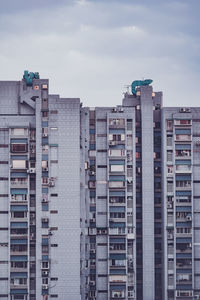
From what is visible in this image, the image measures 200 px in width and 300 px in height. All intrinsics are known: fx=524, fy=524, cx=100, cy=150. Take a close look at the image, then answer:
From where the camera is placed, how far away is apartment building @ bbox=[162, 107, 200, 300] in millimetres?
62000

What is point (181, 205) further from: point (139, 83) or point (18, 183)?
point (18, 183)

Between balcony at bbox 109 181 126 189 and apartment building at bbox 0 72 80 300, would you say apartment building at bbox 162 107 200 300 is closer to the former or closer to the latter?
balcony at bbox 109 181 126 189

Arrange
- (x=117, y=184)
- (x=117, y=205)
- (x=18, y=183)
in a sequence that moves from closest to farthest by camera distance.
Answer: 1. (x=18, y=183)
2. (x=117, y=205)
3. (x=117, y=184)

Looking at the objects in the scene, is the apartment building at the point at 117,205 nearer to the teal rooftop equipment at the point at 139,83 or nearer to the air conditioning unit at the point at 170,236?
the air conditioning unit at the point at 170,236

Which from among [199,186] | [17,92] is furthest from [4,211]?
[199,186]

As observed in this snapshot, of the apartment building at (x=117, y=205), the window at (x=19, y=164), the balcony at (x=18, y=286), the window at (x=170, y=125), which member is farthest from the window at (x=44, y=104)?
the balcony at (x=18, y=286)

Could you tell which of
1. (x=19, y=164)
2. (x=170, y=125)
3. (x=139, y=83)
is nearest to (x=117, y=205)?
(x=170, y=125)

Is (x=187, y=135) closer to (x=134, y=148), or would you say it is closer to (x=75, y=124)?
(x=134, y=148)

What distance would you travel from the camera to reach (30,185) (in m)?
60.9

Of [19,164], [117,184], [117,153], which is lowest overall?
[117,184]

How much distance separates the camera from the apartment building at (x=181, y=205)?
6200cm

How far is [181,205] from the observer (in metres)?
62.2

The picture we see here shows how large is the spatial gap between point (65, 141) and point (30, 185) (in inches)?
259

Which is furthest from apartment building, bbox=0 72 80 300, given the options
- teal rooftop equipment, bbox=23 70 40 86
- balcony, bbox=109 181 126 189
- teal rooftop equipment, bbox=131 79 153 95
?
teal rooftop equipment, bbox=131 79 153 95
